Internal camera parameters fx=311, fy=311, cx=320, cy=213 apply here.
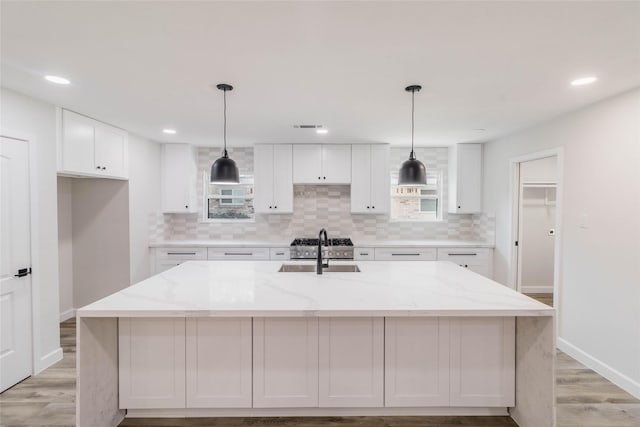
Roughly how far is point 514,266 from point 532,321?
2.36 metres

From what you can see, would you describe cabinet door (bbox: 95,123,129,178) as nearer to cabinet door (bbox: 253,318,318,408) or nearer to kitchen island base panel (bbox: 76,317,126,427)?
kitchen island base panel (bbox: 76,317,126,427)

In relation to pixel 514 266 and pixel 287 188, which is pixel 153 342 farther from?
pixel 514 266

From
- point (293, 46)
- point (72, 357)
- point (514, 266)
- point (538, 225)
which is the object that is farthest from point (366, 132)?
point (72, 357)

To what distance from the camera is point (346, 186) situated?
488 cm

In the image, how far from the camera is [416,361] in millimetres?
1995

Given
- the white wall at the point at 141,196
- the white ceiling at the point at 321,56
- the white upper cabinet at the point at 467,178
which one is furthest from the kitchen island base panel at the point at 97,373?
the white upper cabinet at the point at 467,178

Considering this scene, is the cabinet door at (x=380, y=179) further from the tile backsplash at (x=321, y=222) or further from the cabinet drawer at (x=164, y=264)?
the cabinet drawer at (x=164, y=264)

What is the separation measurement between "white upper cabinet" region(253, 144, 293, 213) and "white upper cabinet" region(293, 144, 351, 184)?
0.39 ft

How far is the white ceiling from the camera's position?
57.3 inches

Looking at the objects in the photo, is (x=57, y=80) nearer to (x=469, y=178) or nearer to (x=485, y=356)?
(x=485, y=356)

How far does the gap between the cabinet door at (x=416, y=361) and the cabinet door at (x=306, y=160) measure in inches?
115

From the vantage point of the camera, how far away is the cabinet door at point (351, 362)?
1983 mm

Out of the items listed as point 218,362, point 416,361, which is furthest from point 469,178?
point 218,362

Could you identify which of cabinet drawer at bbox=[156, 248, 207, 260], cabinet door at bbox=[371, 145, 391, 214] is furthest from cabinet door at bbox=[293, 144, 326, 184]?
cabinet drawer at bbox=[156, 248, 207, 260]
